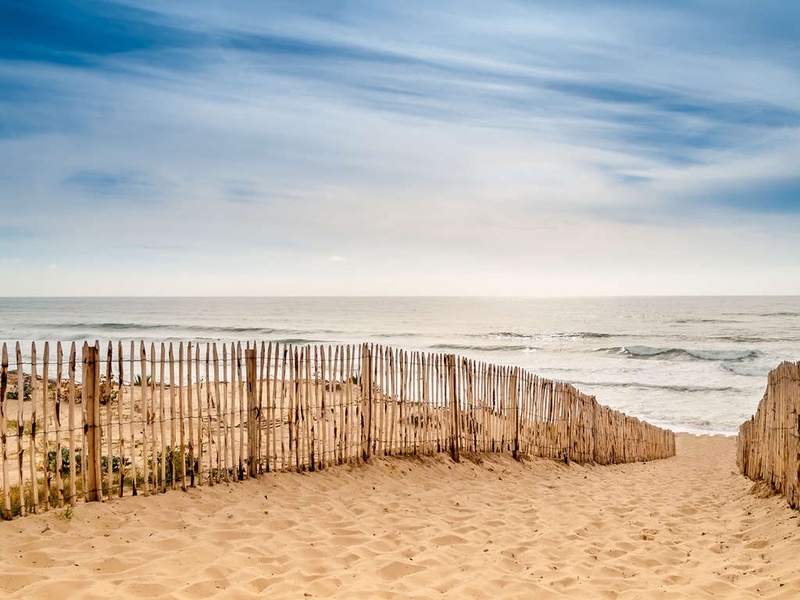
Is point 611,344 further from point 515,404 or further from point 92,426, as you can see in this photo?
point 92,426

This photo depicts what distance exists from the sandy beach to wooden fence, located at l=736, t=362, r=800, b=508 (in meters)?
0.27

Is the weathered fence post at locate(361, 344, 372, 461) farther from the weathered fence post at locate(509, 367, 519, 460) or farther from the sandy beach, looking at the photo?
the weathered fence post at locate(509, 367, 519, 460)

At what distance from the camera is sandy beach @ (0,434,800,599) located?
3.90 metres

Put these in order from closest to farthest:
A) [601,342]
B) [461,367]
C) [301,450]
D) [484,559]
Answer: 1. [484,559]
2. [301,450]
3. [461,367]
4. [601,342]

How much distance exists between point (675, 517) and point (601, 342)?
39.1 meters

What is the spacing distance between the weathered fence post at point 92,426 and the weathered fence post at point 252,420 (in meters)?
1.45

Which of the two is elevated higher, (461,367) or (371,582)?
(461,367)

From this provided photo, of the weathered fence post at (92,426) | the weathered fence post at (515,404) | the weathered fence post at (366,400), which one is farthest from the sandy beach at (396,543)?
the weathered fence post at (515,404)

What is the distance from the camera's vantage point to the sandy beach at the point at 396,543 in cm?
390

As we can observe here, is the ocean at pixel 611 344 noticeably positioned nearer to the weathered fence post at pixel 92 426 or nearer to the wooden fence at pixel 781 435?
the wooden fence at pixel 781 435

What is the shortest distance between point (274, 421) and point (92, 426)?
1811 millimetres

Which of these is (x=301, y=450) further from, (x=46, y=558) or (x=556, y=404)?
(x=556, y=404)

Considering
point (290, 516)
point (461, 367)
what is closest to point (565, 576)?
point (290, 516)

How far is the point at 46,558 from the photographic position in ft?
13.4
